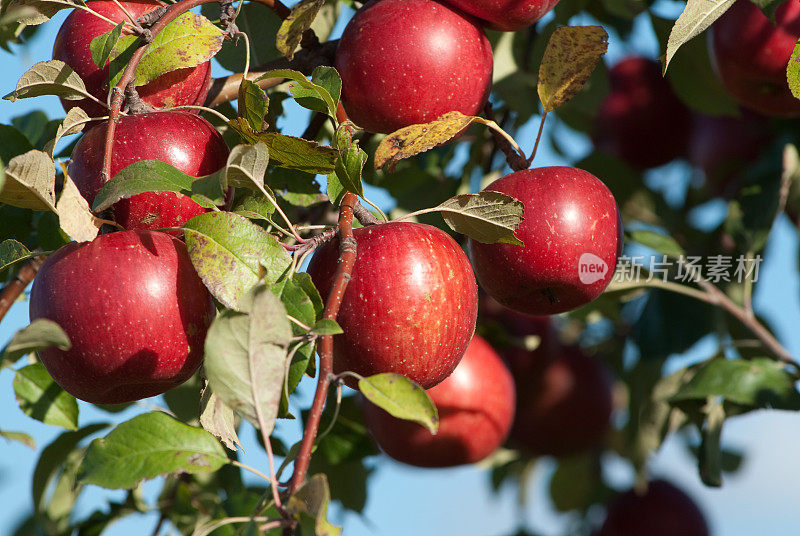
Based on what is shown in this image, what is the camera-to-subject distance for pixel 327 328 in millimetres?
738

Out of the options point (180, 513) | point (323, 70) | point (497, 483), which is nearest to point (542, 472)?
point (497, 483)

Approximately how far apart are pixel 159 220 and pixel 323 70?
0.24m

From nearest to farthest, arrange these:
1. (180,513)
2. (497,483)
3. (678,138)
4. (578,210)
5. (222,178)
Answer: (222,178) → (578,210) → (180,513) → (678,138) → (497,483)

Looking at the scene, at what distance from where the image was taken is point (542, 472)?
103 inches

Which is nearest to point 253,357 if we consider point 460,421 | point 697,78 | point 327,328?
point 327,328

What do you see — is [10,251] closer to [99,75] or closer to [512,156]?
[99,75]

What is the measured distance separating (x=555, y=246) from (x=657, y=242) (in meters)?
0.73

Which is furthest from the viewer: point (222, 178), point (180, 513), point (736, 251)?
point (736, 251)

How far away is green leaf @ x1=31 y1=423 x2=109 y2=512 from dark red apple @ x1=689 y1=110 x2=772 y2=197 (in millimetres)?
1529

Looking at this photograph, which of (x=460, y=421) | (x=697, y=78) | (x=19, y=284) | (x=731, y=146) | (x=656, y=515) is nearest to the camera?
(x=19, y=284)

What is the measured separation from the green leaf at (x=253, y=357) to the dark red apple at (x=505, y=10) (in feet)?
1.78

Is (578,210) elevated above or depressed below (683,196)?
above

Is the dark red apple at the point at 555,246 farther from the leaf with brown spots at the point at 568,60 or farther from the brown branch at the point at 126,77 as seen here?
the brown branch at the point at 126,77

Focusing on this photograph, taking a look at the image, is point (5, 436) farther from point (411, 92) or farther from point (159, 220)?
point (411, 92)
